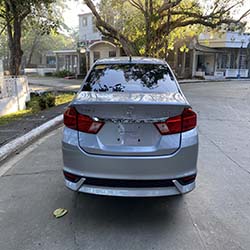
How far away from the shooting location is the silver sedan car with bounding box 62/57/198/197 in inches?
119

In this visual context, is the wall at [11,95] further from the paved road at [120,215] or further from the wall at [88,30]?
the wall at [88,30]

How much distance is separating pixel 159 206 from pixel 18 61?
1258 cm

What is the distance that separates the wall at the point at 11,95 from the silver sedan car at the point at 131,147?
7.34 m

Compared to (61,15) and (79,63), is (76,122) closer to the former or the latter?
(61,15)

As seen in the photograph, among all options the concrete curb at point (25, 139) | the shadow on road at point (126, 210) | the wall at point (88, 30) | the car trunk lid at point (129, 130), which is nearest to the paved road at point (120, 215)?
the shadow on road at point (126, 210)

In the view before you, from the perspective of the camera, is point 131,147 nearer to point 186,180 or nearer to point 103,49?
point 186,180

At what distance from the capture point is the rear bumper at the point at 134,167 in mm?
3002

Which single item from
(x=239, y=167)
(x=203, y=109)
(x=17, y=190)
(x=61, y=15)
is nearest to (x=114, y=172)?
(x=17, y=190)

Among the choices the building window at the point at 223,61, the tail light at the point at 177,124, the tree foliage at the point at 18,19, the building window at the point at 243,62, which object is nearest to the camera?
the tail light at the point at 177,124

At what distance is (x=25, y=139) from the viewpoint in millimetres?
6188

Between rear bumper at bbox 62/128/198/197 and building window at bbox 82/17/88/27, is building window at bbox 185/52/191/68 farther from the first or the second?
rear bumper at bbox 62/128/198/197

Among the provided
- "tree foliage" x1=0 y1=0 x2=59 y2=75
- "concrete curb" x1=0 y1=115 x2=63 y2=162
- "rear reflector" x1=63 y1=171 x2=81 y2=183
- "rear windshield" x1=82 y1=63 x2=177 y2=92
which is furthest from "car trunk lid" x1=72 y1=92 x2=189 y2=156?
"tree foliage" x1=0 y1=0 x2=59 y2=75

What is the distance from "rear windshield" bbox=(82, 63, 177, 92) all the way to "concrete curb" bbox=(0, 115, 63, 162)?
236cm

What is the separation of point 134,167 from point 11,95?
879cm
